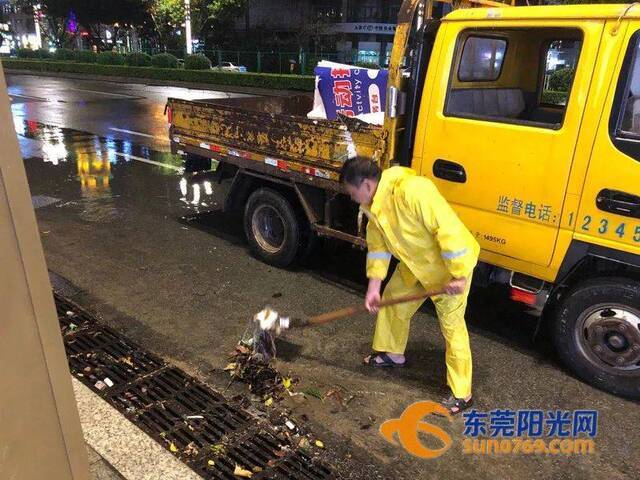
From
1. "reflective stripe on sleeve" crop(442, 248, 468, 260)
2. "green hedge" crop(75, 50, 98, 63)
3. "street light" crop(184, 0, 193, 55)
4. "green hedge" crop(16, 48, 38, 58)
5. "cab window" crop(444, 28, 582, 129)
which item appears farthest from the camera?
"green hedge" crop(16, 48, 38, 58)

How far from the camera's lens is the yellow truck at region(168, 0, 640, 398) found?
3080 millimetres

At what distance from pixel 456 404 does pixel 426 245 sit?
974 mm

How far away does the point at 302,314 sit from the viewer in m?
4.39

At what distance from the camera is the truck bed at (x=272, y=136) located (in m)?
4.22

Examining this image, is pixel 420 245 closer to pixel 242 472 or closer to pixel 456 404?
pixel 456 404

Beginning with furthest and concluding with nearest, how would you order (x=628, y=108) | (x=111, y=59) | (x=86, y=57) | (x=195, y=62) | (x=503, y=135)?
(x=86, y=57) → (x=111, y=59) → (x=195, y=62) → (x=503, y=135) → (x=628, y=108)

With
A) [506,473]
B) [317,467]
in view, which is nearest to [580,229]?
[506,473]

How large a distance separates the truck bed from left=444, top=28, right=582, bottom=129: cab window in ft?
2.18

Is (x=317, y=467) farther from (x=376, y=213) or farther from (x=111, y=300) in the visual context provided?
(x=111, y=300)

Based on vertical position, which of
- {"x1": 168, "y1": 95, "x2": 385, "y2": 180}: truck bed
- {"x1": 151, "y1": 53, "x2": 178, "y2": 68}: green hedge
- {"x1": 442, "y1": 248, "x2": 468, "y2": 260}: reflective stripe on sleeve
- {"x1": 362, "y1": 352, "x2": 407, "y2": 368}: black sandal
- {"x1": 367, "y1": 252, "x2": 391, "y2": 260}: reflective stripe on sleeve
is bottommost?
{"x1": 362, "y1": 352, "x2": 407, "y2": 368}: black sandal

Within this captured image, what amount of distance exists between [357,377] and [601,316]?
1529 millimetres

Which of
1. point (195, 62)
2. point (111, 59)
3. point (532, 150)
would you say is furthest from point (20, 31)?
point (532, 150)

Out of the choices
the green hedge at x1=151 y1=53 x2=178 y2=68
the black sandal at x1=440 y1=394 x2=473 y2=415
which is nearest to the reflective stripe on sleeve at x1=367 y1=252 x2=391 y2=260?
the black sandal at x1=440 y1=394 x2=473 y2=415

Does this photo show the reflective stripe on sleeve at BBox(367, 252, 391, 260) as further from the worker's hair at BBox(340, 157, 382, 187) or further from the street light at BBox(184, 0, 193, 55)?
the street light at BBox(184, 0, 193, 55)
